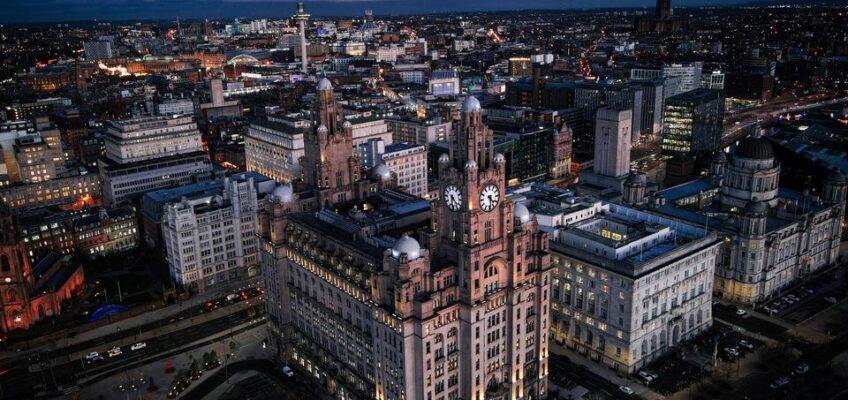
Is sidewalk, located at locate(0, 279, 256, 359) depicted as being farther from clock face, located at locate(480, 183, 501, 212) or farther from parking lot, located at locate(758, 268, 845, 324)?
parking lot, located at locate(758, 268, 845, 324)

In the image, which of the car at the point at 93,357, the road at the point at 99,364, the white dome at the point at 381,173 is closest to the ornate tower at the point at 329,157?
the white dome at the point at 381,173

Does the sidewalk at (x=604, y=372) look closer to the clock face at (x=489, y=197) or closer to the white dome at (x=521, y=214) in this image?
the white dome at (x=521, y=214)

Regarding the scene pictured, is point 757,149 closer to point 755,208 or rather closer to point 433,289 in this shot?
point 755,208

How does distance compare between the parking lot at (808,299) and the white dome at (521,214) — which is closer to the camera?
the white dome at (521,214)

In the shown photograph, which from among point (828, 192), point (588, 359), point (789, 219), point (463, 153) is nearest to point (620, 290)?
point (588, 359)

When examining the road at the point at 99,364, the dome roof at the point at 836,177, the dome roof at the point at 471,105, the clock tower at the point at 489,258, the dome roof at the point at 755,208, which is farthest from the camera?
the dome roof at the point at 836,177

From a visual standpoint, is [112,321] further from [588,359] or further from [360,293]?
[588,359]

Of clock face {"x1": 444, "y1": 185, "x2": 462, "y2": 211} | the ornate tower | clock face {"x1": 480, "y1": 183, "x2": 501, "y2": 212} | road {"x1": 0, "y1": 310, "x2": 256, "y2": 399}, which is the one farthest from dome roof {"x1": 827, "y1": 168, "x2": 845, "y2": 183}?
road {"x1": 0, "y1": 310, "x2": 256, "y2": 399}
